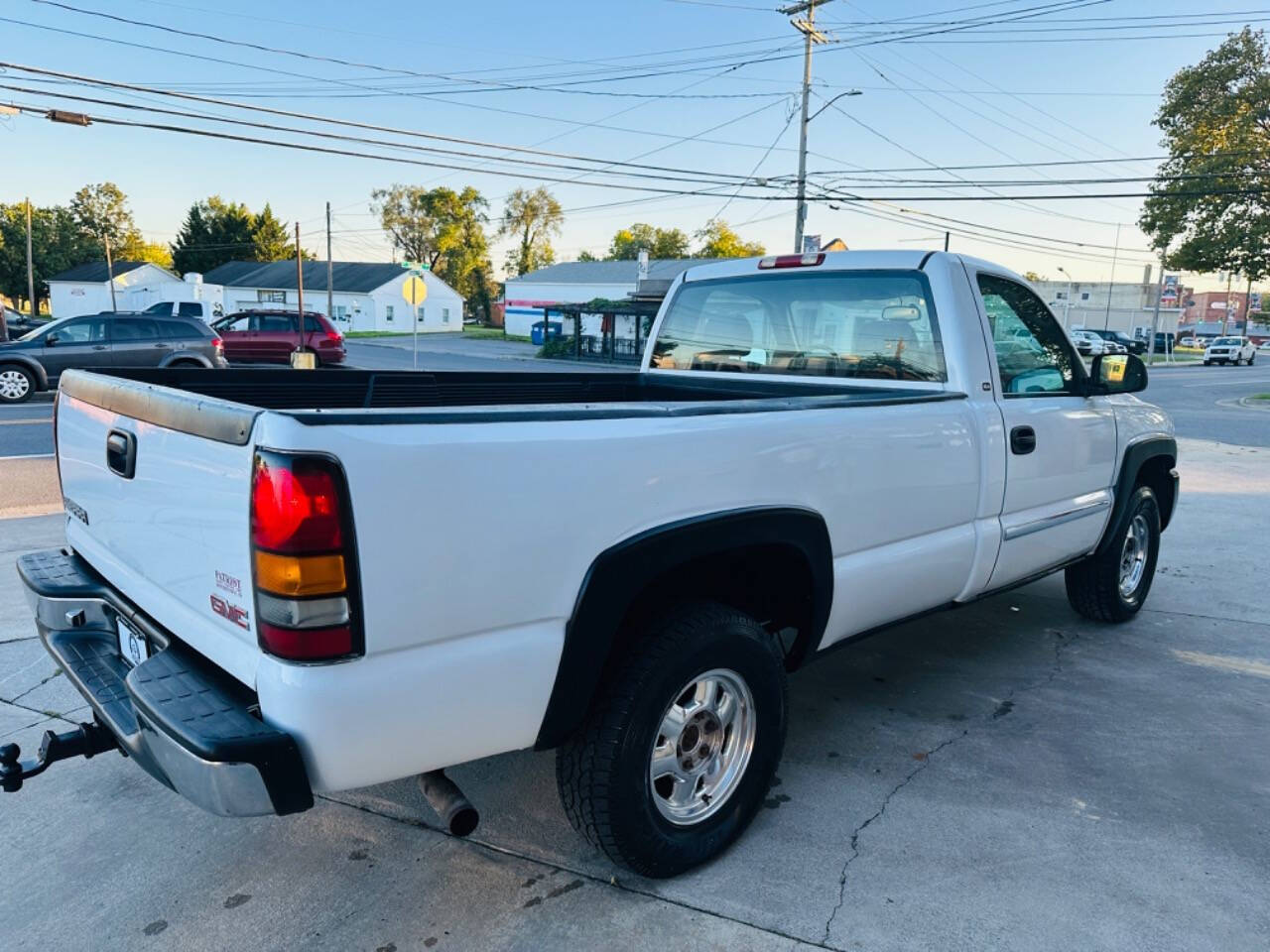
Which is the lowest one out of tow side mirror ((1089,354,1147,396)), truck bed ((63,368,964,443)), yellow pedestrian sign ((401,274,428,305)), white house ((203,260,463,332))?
truck bed ((63,368,964,443))

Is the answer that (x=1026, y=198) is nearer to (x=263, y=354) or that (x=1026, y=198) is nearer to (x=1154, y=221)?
(x=1154, y=221)

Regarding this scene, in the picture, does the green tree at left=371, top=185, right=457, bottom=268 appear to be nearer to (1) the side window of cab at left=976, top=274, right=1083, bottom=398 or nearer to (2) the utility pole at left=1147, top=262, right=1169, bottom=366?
(2) the utility pole at left=1147, top=262, right=1169, bottom=366

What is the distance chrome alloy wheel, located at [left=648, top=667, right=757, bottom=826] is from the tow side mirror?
2628mm

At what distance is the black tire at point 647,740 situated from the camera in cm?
236

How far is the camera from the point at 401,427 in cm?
187

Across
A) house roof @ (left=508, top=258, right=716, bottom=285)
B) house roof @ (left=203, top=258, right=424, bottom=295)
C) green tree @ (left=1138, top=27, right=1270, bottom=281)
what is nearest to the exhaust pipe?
green tree @ (left=1138, top=27, right=1270, bottom=281)

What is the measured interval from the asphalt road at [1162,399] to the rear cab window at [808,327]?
833 millimetres

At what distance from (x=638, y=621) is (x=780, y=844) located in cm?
94

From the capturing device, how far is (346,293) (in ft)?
226

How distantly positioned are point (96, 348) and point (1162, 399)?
1022 inches

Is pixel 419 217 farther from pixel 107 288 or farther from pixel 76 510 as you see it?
pixel 76 510

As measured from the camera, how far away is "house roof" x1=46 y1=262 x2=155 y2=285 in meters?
71.4

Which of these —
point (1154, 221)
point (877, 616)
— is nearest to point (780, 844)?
point (877, 616)

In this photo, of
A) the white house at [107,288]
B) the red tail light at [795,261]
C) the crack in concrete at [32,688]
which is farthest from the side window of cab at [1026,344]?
the white house at [107,288]
